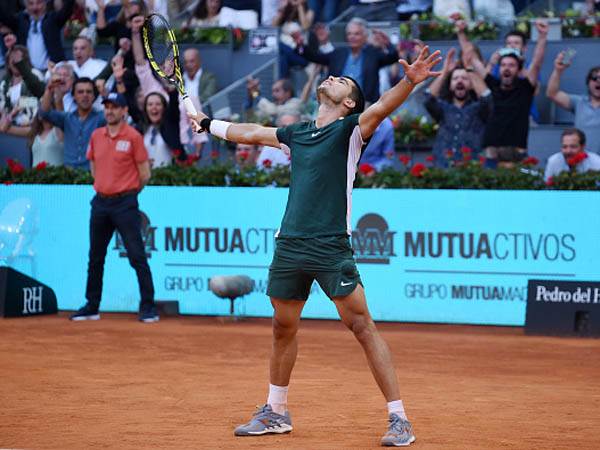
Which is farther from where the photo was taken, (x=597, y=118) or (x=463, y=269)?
(x=597, y=118)

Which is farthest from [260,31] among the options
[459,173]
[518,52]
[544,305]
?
[544,305]

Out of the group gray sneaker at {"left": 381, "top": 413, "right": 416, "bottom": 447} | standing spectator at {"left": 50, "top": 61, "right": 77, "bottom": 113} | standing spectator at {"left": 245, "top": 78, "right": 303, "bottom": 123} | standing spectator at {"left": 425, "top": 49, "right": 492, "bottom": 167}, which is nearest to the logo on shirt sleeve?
standing spectator at {"left": 245, "top": 78, "right": 303, "bottom": 123}

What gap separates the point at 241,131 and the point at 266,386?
8.12ft

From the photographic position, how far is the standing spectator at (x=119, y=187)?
41.3ft

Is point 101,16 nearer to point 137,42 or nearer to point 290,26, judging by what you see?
point 137,42

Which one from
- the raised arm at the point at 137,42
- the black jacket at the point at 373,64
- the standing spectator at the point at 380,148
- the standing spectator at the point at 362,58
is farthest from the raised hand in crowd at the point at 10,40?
the standing spectator at the point at 380,148

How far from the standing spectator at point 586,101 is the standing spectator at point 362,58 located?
85.9 inches

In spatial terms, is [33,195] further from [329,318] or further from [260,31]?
[260,31]

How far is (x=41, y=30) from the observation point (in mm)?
17844

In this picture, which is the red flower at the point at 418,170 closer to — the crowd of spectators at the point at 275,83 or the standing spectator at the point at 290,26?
the crowd of spectators at the point at 275,83

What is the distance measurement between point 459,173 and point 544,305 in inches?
71.8

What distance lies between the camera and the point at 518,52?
14.6 meters

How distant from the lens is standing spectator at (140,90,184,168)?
15648 mm

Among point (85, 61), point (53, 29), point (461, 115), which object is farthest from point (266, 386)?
point (53, 29)
